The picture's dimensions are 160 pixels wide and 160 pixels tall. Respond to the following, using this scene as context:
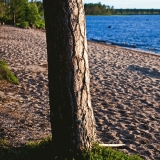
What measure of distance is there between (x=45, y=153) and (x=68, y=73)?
4.28ft

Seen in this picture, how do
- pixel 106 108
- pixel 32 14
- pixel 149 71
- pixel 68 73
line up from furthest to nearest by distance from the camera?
pixel 32 14, pixel 149 71, pixel 106 108, pixel 68 73

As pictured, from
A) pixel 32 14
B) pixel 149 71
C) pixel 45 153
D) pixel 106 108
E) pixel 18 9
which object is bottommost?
pixel 149 71

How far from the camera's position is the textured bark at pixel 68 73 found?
361 cm

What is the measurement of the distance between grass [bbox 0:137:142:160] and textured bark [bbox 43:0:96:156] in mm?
169

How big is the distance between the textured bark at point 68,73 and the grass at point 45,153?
0.17 m

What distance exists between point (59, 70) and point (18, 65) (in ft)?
30.2

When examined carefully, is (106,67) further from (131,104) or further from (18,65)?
(131,104)

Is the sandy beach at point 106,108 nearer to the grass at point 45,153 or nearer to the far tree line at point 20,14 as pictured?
the grass at point 45,153

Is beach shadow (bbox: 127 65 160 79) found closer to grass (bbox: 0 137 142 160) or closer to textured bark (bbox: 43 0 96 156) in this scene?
grass (bbox: 0 137 142 160)

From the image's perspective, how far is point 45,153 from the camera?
13.5 ft

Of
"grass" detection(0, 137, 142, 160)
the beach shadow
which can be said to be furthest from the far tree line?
"grass" detection(0, 137, 142, 160)

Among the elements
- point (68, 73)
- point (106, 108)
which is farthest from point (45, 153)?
point (106, 108)

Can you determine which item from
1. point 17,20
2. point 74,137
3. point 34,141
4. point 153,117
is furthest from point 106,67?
point 17,20

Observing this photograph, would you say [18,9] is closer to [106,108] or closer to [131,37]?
[131,37]
